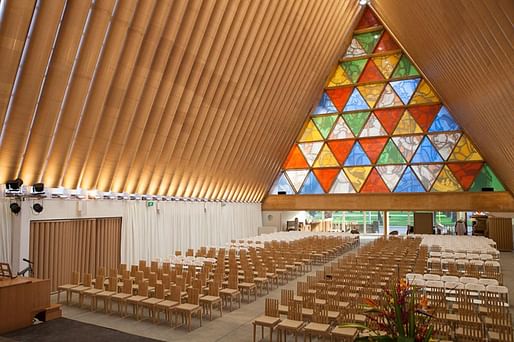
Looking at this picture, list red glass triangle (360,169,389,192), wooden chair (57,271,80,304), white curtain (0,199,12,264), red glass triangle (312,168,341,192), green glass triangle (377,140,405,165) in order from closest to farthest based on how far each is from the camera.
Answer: wooden chair (57,271,80,304), white curtain (0,199,12,264), green glass triangle (377,140,405,165), red glass triangle (360,169,389,192), red glass triangle (312,168,341,192)

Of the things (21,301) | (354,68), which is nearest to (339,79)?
(354,68)

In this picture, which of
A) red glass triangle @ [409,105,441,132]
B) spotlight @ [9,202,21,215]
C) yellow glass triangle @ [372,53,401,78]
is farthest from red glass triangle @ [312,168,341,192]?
spotlight @ [9,202,21,215]

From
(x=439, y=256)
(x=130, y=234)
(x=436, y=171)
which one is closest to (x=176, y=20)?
(x=130, y=234)

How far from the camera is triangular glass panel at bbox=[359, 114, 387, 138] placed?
86.2ft

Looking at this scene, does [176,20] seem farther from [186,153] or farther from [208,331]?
[208,331]

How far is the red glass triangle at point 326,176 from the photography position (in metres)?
27.1

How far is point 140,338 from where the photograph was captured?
7445 millimetres

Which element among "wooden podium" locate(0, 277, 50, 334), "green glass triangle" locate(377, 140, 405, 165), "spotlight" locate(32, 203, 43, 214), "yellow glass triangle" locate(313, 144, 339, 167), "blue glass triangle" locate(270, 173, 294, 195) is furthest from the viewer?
"blue glass triangle" locate(270, 173, 294, 195)

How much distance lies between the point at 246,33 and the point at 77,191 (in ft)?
29.4

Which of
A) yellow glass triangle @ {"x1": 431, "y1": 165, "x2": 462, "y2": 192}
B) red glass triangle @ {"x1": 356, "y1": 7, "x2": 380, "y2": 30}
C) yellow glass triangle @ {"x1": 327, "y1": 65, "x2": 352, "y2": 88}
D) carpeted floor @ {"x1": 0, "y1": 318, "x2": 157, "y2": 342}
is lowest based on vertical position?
carpeted floor @ {"x1": 0, "y1": 318, "x2": 157, "y2": 342}

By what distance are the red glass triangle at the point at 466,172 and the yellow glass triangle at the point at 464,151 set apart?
0.38 meters

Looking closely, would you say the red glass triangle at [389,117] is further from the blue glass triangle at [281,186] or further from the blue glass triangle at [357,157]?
the blue glass triangle at [281,186]

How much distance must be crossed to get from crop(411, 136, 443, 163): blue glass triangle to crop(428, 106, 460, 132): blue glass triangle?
899mm

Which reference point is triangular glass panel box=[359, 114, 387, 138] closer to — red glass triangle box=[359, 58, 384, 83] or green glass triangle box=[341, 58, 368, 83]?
red glass triangle box=[359, 58, 384, 83]
